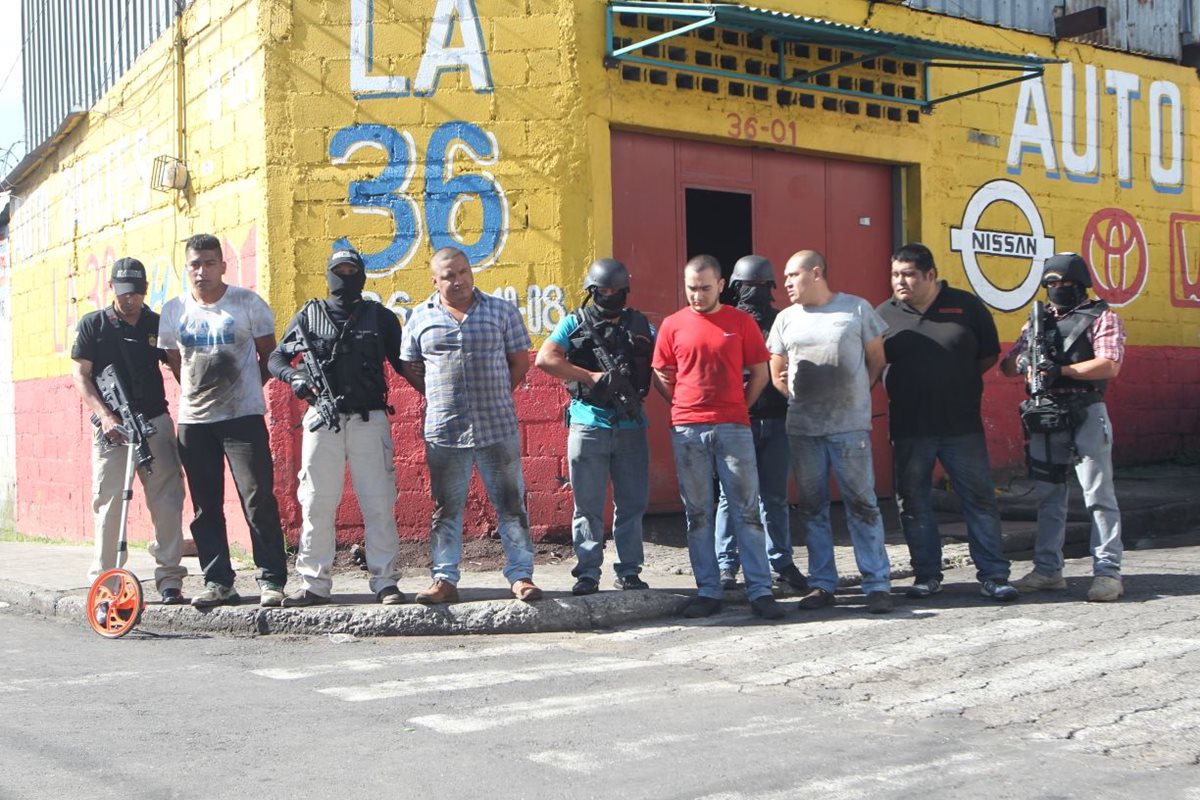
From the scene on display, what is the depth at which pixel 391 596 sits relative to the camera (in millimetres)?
7117

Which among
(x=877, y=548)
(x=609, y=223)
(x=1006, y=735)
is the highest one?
(x=609, y=223)

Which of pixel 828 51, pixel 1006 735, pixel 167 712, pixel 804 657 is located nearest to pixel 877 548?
pixel 804 657

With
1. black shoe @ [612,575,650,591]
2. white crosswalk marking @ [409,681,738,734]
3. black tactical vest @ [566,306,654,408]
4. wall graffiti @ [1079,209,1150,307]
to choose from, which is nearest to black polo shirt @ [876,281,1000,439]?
black tactical vest @ [566,306,654,408]

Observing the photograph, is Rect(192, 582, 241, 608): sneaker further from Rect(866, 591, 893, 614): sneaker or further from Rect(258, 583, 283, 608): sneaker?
Rect(866, 591, 893, 614): sneaker

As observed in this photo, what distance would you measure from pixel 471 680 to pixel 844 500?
254 centimetres

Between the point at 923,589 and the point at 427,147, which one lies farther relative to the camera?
the point at 427,147

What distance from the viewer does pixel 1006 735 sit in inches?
180

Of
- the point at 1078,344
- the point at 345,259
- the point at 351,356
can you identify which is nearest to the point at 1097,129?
the point at 1078,344

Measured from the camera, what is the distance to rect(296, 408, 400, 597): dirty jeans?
23.2 ft

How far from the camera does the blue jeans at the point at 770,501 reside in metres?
7.45

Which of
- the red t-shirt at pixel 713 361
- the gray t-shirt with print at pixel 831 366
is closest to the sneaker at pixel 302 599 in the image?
the red t-shirt at pixel 713 361

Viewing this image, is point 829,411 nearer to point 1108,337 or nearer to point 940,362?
point 940,362

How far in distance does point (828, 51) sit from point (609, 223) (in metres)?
2.74

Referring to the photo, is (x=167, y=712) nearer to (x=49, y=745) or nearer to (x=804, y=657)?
(x=49, y=745)
